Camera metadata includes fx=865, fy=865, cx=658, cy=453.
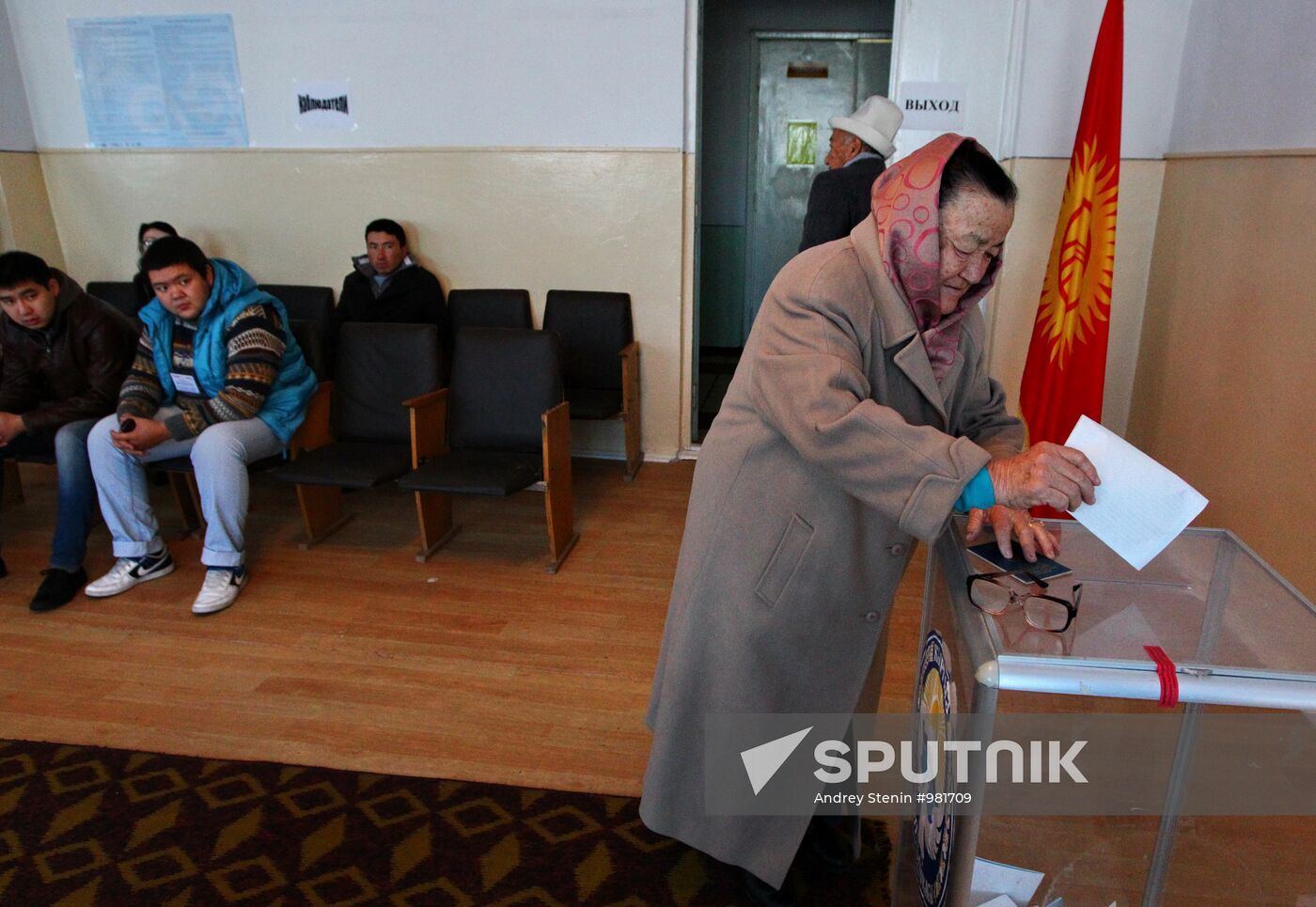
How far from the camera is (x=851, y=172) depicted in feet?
10.7

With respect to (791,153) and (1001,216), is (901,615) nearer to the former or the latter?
(1001,216)

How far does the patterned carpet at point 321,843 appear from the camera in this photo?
5.93 feet

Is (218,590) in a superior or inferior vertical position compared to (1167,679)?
inferior

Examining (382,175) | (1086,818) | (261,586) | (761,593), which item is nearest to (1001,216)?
Result: (761,593)

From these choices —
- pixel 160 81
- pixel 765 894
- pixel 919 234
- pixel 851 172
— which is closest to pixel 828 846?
pixel 765 894

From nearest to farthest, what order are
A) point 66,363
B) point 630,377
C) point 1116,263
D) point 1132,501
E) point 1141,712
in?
1. point 1132,501
2. point 1141,712
3. point 66,363
4. point 1116,263
5. point 630,377

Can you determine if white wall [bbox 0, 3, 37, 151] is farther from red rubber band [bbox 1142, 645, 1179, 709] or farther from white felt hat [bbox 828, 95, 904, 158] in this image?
red rubber band [bbox 1142, 645, 1179, 709]

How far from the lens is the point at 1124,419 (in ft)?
12.9

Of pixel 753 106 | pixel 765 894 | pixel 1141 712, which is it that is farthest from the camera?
pixel 753 106

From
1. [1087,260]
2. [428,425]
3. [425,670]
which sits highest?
[1087,260]

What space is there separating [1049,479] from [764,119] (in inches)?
250

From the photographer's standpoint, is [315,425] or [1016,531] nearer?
[1016,531]

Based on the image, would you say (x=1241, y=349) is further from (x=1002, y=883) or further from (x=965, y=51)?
(x=1002, y=883)

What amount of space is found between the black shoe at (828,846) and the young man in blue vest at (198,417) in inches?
86.3
